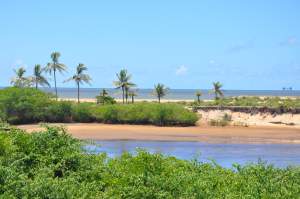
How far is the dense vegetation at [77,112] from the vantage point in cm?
8069

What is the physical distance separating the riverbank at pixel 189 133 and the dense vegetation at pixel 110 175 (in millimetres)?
44103

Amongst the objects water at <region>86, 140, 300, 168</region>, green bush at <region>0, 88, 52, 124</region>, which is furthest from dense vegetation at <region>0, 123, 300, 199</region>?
green bush at <region>0, 88, 52, 124</region>

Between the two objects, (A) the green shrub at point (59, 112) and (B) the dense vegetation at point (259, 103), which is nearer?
(A) the green shrub at point (59, 112)

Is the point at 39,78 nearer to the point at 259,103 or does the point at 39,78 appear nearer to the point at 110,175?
the point at 259,103

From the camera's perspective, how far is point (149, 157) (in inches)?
595

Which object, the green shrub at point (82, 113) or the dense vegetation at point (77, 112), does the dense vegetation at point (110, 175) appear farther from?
the green shrub at point (82, 113)

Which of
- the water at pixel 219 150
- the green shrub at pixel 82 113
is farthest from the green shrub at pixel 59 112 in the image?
the water at pixel 219 150

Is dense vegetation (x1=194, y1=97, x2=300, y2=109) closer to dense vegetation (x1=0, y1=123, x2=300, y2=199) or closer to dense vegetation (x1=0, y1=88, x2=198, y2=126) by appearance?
dense vegetation (x1=0, y1=88, x2=198, y2=126)

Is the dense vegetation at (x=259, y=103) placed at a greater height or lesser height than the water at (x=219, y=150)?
greater

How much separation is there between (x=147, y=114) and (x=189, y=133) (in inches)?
485

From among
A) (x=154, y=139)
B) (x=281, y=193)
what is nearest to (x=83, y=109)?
(x=154, y=139)

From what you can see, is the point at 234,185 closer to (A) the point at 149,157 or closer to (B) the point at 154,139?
(A) the point at 149,157

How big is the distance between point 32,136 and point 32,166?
1.25 metres

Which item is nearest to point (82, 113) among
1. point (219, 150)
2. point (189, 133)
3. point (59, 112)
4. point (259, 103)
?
point (59, 112)
